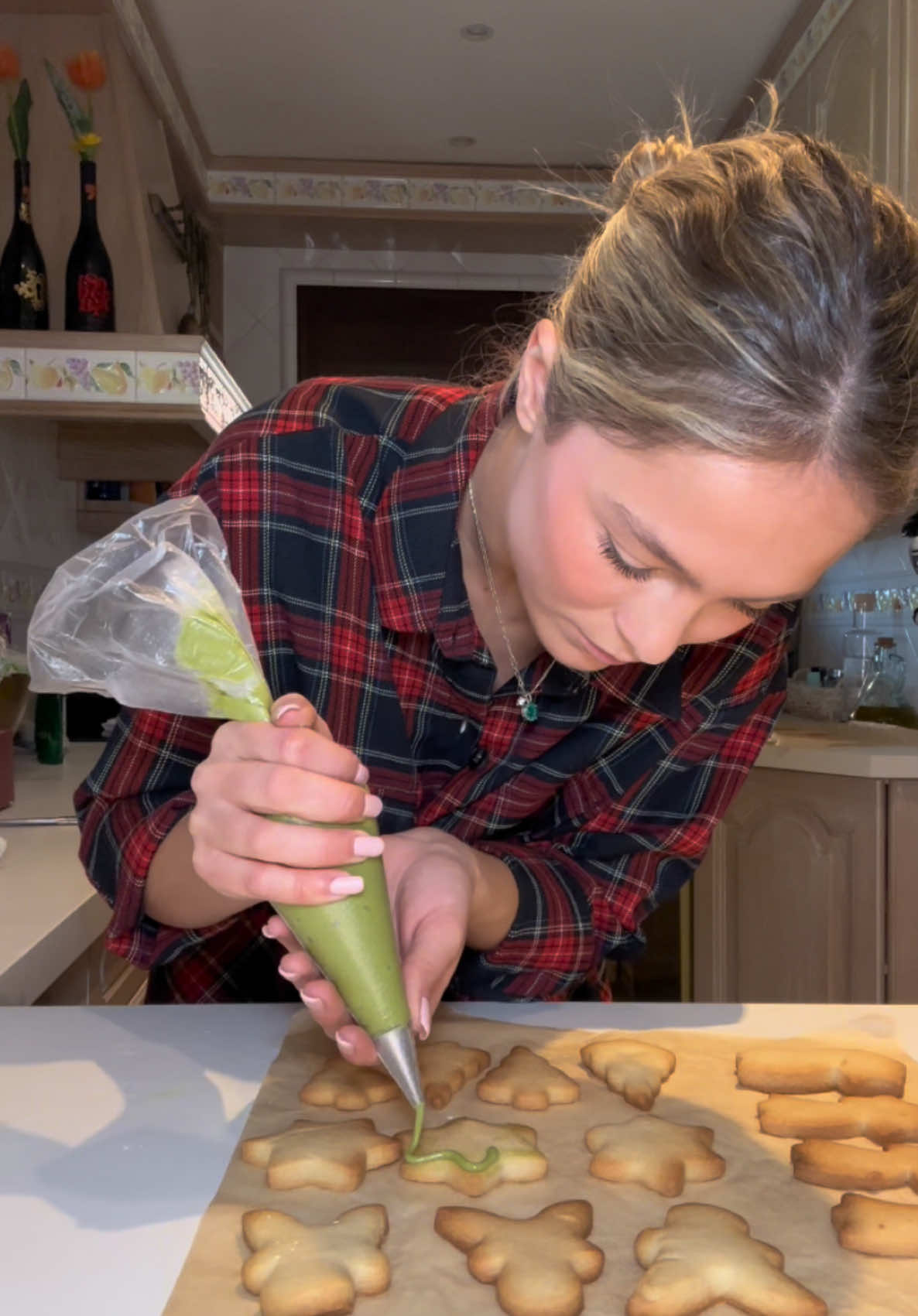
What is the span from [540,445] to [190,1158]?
1.56ft

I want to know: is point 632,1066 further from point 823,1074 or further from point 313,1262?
point 313,1262

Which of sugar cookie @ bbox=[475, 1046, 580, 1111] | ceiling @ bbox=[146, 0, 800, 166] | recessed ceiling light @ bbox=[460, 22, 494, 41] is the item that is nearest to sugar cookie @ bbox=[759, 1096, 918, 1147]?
sugar cookie @ bbox=[475, 1046, 580, 1111]

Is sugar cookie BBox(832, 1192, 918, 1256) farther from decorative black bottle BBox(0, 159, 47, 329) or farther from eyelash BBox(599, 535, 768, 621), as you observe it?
decorative black bottle BBox(0, 159, 47, 329)

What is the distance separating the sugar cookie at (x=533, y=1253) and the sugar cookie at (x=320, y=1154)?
0.06 m

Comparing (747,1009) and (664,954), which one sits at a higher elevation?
(747,1009)

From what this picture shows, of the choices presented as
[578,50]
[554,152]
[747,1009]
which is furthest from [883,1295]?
[554,152]

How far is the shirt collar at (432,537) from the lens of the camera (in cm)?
94

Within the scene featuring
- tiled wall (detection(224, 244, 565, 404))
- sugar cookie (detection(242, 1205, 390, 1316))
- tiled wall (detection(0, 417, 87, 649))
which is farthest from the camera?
tiled wall (detection(224, 244, 565, 404))

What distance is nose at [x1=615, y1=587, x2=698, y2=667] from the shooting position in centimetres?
73

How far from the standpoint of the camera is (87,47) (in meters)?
2.19

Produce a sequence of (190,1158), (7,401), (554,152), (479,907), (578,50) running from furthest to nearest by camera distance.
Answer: (554,152), (578,50), (7,401), (479,907), (190,1158)

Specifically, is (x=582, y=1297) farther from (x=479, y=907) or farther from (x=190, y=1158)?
(x=479, y=907)

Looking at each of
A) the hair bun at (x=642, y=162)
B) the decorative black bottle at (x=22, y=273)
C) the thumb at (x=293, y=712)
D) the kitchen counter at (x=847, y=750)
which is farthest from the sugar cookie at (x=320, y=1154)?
the decorative black bottle at (x=22, y=273)

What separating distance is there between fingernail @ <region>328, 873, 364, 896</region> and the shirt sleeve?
1.33ft
